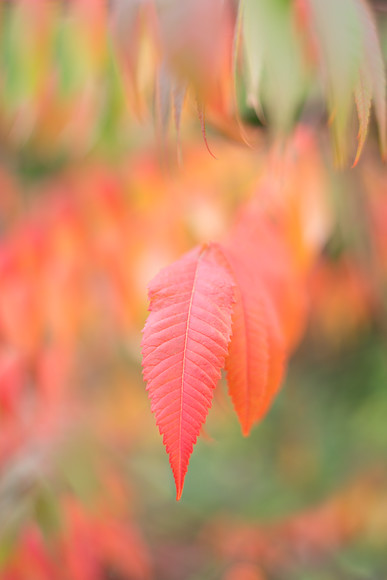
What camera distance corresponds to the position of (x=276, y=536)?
1.81 metres

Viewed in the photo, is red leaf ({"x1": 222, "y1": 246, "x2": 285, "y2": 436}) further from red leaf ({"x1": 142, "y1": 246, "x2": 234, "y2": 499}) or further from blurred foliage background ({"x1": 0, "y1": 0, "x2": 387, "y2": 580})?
blurred foliage background ({"x1": 0, "y1": 0, "x2": 387, "y2": 580})

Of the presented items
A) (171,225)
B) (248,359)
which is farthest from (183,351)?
(171,225)

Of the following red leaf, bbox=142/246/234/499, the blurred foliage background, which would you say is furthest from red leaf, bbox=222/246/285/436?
the blurred foliage background

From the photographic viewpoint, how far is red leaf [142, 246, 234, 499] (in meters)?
0.46

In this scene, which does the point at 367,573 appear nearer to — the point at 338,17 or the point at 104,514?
the point at 104,514

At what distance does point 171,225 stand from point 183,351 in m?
0.74

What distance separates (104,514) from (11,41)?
3.38 feet

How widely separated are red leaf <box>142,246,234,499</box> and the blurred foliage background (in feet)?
0.41

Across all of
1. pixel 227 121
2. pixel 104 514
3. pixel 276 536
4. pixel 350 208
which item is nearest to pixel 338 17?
pixel 227 121

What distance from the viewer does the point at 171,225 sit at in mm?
1196

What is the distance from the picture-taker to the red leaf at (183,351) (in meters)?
0.46

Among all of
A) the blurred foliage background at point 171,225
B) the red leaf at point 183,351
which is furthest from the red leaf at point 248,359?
the blurred foliage background at point 171,225

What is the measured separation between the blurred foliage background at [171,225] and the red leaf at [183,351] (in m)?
0.13

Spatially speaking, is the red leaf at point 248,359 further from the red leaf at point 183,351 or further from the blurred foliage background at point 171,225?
the blurred foliage background at point 171,225
